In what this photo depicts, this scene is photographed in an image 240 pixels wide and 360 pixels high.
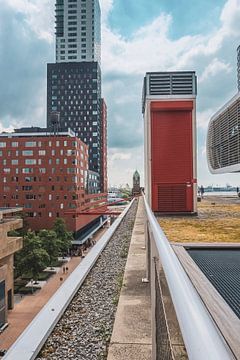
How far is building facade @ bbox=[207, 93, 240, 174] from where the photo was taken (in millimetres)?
20688

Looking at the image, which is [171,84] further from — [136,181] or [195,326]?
[136,181]

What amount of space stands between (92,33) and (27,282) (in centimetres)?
9249

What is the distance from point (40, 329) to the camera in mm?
2734

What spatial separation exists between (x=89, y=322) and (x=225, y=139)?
21.9m

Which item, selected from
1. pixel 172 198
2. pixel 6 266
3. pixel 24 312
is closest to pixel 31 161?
pixel 6 266

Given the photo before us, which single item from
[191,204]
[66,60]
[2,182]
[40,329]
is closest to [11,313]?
[191,204]

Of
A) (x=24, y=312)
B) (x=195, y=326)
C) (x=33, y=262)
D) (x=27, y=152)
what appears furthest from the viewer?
(x=27, y=152)

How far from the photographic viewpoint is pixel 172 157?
11.3 m

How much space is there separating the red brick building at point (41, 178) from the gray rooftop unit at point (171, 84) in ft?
122

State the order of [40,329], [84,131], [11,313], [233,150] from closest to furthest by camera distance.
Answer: [40,329]
[11,313]
[233,150]
[84,131]

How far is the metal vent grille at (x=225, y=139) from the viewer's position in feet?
67.7

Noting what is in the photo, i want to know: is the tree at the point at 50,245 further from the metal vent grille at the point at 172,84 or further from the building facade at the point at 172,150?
the metal vent grille at the point at 172,84

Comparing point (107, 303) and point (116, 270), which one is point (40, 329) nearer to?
point (107, 303)

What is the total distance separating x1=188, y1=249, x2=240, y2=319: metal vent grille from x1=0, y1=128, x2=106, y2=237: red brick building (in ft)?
146
